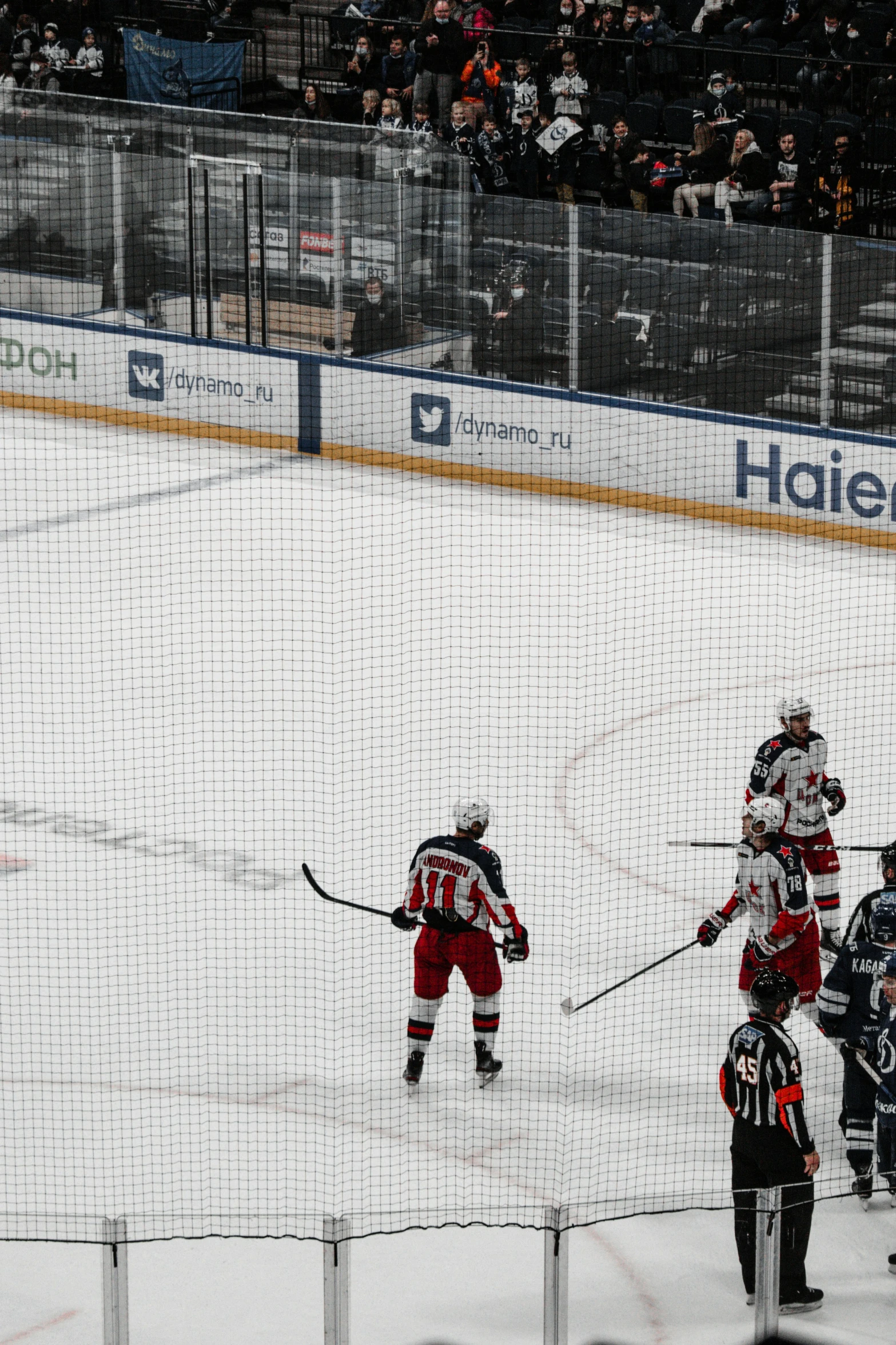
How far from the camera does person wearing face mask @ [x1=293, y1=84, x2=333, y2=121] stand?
54.2 feet

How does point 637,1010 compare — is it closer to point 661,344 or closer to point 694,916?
point 694,916

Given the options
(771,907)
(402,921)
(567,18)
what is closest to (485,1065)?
(402,921)

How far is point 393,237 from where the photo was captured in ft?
46.5

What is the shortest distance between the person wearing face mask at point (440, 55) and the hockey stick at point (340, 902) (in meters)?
9.67

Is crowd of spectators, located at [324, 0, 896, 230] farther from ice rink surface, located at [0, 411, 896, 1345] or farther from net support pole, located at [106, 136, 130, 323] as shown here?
ice rink surface, located at [0, 411, 896, 1345]

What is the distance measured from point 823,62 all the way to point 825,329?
11.0 feet

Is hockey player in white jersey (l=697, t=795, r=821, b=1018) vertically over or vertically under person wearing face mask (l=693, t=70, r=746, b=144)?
under

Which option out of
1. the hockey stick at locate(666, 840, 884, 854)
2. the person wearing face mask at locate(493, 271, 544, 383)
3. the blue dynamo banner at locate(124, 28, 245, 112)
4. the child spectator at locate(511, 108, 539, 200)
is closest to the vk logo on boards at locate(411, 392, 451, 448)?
the person wearing face mask at locate(493, 271, 544, 383)

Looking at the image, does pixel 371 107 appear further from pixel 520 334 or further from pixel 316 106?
pixel 520 334

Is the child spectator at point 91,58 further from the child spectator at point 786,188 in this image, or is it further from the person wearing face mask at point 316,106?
the child spectator at point 786,188

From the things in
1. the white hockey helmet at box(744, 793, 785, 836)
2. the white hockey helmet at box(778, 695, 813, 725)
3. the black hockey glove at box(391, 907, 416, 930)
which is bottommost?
the black hockey glove at box(391, 907, 416, 930)

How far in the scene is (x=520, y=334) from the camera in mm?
13773

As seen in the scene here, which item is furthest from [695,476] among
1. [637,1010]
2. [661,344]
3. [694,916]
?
[637,1010]

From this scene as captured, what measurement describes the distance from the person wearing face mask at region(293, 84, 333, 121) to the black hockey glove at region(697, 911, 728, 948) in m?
10.9
